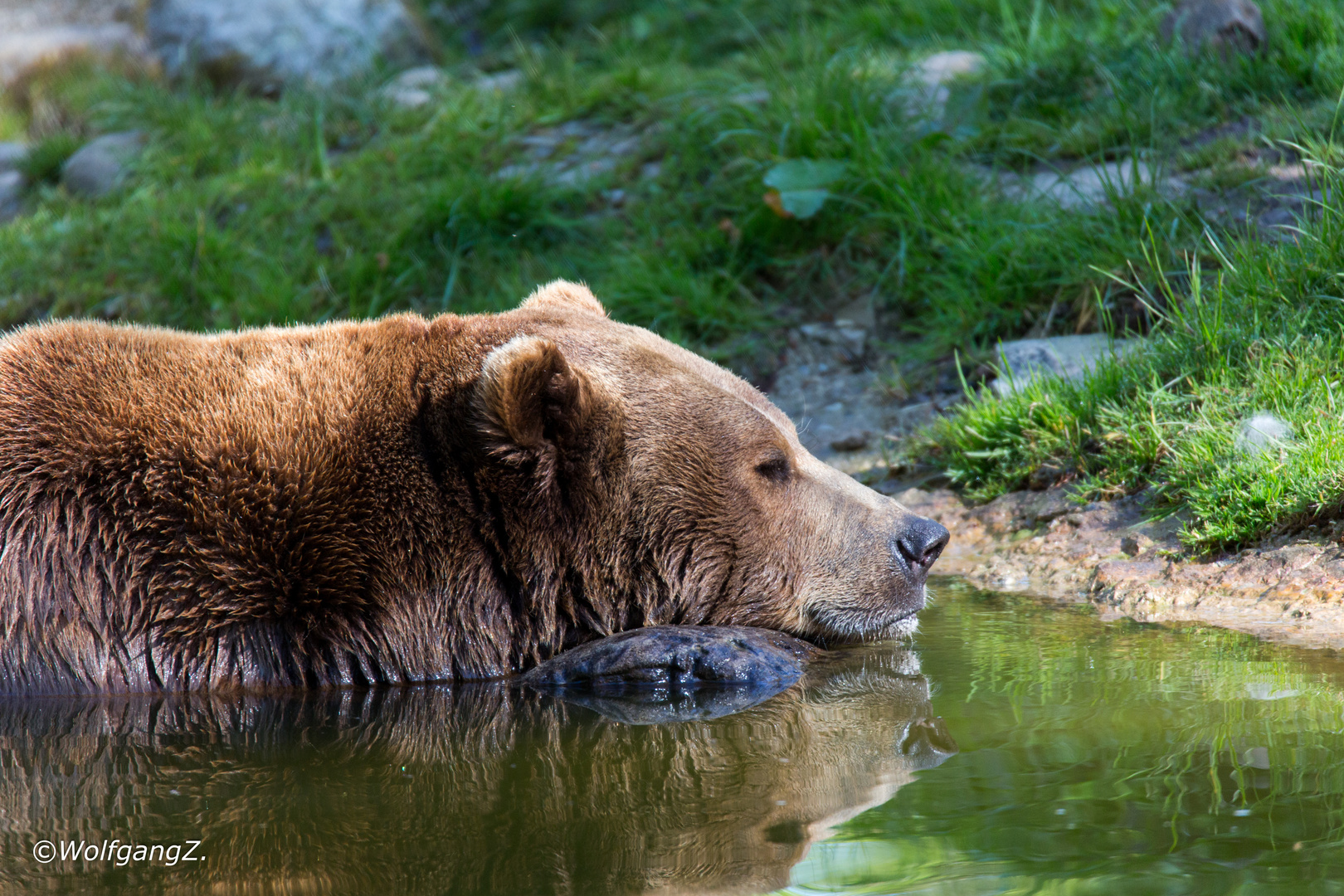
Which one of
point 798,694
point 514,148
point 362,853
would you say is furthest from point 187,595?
point 514,148

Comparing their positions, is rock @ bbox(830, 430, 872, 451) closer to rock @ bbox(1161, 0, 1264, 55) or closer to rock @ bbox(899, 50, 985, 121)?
rock @ bbox(899, 50, 985, 121)

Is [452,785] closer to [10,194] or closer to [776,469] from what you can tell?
[776,469]

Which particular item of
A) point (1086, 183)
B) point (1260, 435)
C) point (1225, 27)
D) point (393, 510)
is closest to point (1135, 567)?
point (1260, 435)

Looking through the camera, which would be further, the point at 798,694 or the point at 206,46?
the point at 206,46

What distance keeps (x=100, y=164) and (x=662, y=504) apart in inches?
320

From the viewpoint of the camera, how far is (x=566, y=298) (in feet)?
15.2

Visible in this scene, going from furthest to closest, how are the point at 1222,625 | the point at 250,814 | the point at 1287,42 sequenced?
the point at 1287,42 → the point at 1222,625 → the point at 250,814

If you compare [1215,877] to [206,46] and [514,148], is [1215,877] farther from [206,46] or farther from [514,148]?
[206,46]

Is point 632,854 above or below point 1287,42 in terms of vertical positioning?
below

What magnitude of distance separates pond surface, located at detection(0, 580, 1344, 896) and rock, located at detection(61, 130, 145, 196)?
749 cm

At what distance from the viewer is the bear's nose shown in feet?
13.3

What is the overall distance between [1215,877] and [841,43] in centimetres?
803

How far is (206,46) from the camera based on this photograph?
37.7 feet

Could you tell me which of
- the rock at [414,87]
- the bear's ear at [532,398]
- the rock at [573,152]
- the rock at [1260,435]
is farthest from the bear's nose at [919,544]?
the rock at [414,87]
